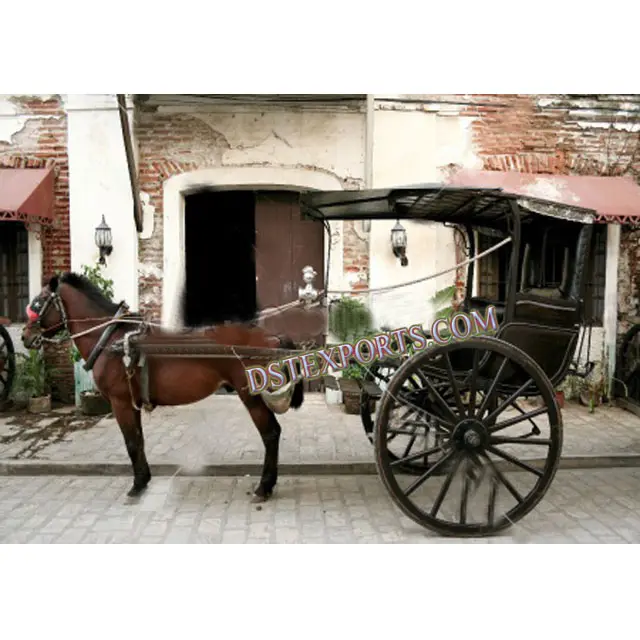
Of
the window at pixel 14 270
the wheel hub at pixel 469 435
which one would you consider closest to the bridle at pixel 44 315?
the window at pixel 14 270

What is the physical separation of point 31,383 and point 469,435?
3870 mm

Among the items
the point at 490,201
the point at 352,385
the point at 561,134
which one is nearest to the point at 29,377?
the point at 352,385

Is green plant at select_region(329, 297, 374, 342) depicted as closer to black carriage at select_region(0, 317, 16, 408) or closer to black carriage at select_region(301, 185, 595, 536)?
black carriage at select_region(301, 185, 595, 536)

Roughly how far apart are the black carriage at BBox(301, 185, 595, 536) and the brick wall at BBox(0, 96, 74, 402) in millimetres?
2288

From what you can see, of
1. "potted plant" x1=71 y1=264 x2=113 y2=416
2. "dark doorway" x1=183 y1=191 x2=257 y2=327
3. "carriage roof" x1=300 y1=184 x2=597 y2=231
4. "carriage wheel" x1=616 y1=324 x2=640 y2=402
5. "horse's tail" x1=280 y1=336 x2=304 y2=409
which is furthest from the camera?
"carriage wheel" x1=616 y1=324 x2=640 y2=402

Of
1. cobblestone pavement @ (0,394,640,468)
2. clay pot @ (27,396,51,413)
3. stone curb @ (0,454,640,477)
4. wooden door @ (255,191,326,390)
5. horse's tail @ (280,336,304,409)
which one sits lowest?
stone curb @ (0,454,640,477)

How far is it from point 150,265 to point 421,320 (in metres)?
2.32

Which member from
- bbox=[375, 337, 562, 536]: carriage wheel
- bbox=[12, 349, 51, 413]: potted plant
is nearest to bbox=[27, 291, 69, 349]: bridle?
bbox=[12, 349, 51, 413]: potted plant

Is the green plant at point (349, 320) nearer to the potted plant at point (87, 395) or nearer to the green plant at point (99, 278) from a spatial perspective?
the green plant at point (99, 278)

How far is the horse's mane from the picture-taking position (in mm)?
3396

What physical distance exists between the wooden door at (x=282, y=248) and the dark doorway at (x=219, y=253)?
66mm

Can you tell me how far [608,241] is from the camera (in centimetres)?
567

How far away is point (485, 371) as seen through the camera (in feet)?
10.3
